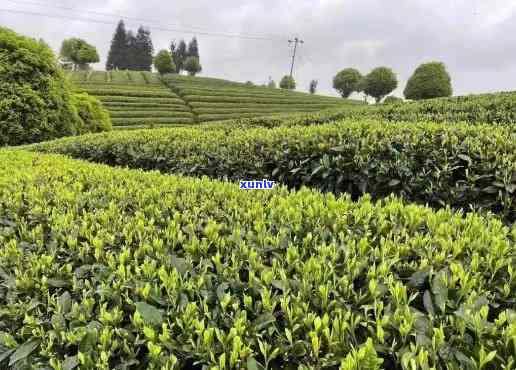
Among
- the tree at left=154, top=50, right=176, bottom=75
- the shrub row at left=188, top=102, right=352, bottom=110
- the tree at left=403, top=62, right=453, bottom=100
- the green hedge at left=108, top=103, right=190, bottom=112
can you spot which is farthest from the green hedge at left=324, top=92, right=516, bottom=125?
the tree at left=154, top=50, right=176, bottom=75

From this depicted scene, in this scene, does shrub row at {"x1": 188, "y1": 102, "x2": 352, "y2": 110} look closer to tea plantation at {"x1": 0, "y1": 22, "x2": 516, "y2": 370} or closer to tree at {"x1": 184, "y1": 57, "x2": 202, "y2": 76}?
tea plantation at {"x1": 0, "y1": 22, "x2": 516, "y2": 370}

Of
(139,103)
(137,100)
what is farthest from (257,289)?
(137,100)

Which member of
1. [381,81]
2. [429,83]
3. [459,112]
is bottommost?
[459,112]

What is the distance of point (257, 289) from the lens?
184 centimetres

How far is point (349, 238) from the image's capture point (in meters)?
2.30

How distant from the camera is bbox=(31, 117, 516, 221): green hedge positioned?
3863 millimetres

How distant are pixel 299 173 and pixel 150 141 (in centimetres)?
324

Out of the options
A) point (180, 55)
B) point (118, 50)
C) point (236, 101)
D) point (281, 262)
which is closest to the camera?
point (281, 262)

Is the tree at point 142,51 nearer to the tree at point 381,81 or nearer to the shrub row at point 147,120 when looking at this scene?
the tree at point 381,81

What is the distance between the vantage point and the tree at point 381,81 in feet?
198

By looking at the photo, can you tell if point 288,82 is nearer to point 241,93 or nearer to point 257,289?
point 241,93

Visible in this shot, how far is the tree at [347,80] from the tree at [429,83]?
112 feet

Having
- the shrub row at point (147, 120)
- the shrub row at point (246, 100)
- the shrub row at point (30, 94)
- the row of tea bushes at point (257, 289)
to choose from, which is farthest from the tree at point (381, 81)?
the row of tea bushes at point (257, 289)

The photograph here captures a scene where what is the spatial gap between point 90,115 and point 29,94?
396 cm
